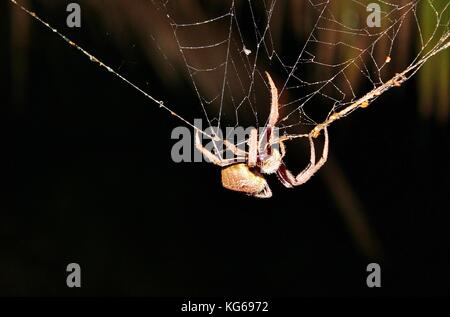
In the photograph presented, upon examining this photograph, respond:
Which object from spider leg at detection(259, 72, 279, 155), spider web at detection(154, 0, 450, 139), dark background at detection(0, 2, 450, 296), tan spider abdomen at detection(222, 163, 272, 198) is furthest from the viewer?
dark background at detection(0, 2, 450, 296)

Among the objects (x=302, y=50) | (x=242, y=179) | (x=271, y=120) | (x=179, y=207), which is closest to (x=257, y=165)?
(x=242, y=179)

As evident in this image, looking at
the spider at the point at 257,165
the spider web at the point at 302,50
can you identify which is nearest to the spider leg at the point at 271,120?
the spider at the point at 257,165

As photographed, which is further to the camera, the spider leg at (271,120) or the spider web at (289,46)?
the spider web at (289,46)

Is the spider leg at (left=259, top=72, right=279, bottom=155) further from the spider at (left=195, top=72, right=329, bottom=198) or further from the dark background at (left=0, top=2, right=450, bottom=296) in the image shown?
the dark background at (left=0, top=2, right=450, bottom=296)

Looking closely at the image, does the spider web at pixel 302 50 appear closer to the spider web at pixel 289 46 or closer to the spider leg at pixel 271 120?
the spider web at pixel 289 46

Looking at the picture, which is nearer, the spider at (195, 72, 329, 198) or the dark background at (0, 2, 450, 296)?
the spider at (195, 72, 329, 198)

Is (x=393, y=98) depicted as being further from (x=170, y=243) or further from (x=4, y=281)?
(x=4, y=281)

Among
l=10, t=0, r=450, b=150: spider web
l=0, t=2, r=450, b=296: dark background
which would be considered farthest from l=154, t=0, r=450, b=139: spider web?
l=0, t=2, r=450, b=296: dark background

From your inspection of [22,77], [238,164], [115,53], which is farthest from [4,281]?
[238,164]
